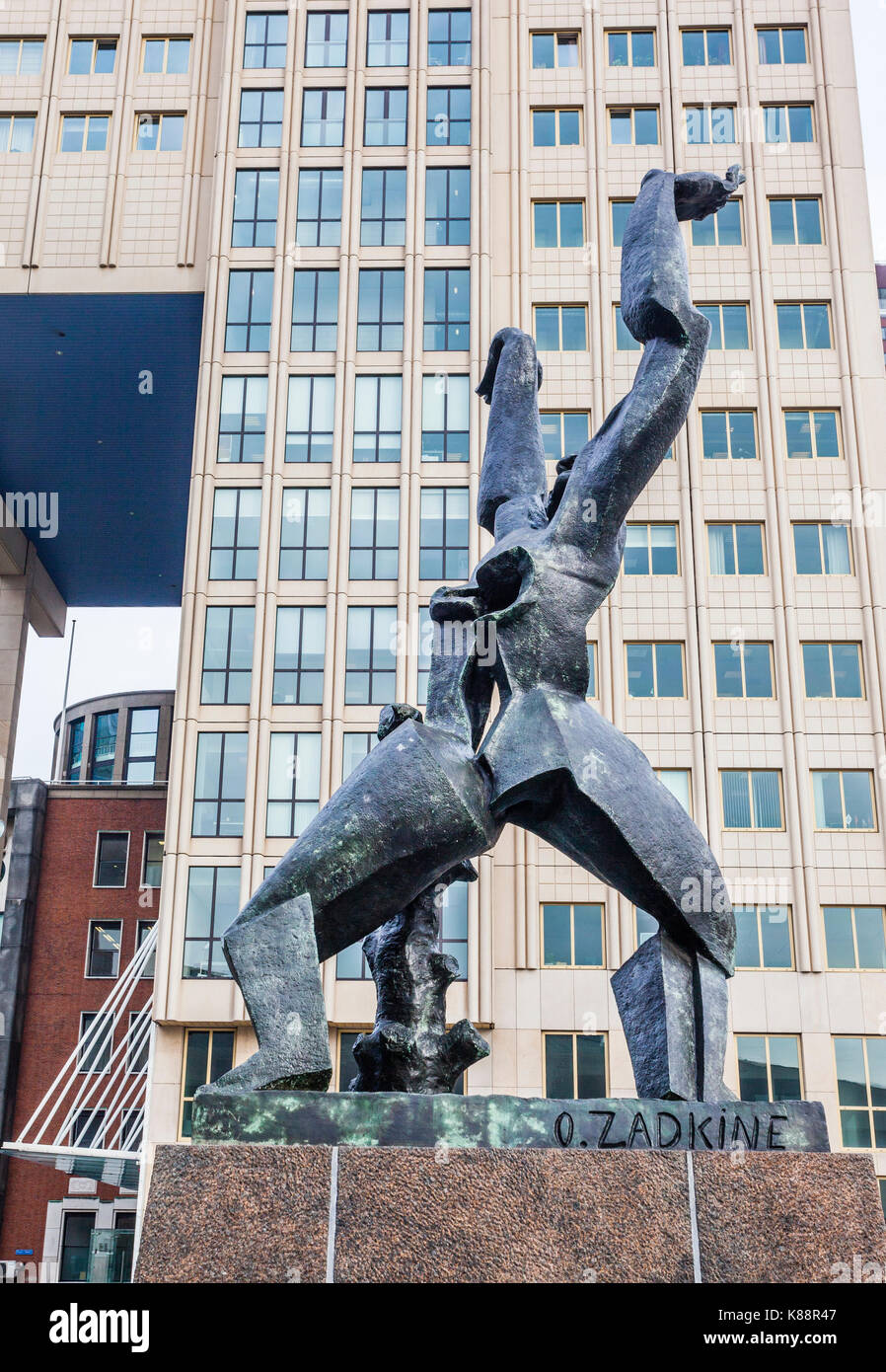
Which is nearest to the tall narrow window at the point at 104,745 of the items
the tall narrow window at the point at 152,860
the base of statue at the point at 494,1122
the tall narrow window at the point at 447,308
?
the tall narrow window at the point at 152,860

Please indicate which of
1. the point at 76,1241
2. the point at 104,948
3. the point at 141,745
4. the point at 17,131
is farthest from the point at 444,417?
the point at 141,745

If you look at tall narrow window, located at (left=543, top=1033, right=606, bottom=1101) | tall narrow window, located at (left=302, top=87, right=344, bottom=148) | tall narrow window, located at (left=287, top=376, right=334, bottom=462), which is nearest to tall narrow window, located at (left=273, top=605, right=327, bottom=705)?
tall narrow window, located at (left=287, top=376, right=334, bottom=462)

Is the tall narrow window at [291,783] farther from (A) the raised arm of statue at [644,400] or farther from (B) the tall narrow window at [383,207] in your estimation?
(A) the raised arm of statue at [644,400]

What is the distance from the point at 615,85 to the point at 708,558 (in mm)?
13929

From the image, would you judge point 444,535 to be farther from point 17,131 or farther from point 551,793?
point 551,793

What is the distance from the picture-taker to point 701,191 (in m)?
A: 7.06

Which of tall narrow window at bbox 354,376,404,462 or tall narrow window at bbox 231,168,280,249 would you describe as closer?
tall narrow window at bbox 354,376,404,462

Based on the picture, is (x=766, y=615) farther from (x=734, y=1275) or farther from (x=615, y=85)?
(x=734, y=1275)

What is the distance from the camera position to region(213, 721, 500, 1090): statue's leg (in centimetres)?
522

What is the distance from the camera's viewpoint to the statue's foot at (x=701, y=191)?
6.98m

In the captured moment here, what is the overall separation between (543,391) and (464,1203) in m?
32.9

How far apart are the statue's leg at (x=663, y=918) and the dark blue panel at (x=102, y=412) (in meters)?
33.6

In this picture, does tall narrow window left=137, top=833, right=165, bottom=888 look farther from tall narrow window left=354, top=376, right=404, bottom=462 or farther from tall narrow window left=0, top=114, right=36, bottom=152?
tall narrow window left=0, top=114, right=36, bottom=152

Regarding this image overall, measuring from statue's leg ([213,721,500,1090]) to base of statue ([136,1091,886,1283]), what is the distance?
12.4 inches
